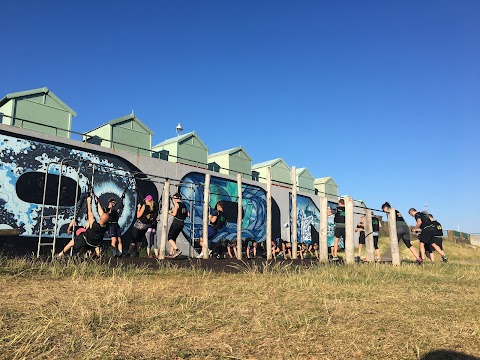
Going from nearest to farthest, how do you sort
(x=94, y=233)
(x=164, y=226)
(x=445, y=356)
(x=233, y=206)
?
(x=445, y=356) < (x=94, y=233) < (x=164, y=226) < (x=233, y=206)

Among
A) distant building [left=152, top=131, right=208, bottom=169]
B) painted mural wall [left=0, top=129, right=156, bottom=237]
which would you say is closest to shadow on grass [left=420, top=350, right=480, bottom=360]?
painted mural wall [left=0, top=129, right=156, bottom=237]

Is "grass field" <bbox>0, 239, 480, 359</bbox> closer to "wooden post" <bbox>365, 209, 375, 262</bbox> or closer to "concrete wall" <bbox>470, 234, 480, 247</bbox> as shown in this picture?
"wooden post" <bbox>365, 209, 375, 262</bbox>

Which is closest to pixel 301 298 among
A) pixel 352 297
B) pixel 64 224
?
pixel 352 297

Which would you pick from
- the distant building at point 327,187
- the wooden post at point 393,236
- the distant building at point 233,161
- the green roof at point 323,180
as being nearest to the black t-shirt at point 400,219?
the wooden post at point 393,236

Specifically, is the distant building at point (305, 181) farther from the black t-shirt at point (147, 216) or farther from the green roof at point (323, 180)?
the black t-shirt at point (147, 216)

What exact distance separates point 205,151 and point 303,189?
30.0 ft

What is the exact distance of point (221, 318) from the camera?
3.42m

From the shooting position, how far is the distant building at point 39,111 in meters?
13.9

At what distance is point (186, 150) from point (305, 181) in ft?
35.8

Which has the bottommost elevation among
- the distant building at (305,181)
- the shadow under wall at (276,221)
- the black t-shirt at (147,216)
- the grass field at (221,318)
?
the grass field at (221,318)

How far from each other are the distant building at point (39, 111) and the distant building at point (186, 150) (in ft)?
14.7

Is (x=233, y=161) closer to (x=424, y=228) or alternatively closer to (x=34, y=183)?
(x=34, y=183)

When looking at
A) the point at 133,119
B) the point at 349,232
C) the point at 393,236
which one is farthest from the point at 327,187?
the point at 349,232

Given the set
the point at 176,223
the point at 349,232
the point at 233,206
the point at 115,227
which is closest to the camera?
the point at 176,223
